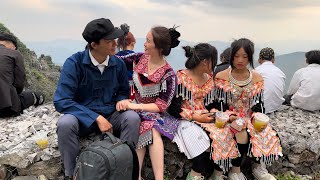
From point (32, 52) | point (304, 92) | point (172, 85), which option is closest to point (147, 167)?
point (172, 85)

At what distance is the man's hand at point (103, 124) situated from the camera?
154 inches

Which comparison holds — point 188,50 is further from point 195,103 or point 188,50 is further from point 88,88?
point 88,88

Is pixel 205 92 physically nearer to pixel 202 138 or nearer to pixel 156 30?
pixel 202 138

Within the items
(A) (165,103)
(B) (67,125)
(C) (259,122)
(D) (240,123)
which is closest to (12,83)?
(B) (67,125)

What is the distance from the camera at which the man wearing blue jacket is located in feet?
12.7

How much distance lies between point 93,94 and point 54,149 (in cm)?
82

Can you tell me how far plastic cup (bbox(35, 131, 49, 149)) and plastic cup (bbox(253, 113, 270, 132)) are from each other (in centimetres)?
254

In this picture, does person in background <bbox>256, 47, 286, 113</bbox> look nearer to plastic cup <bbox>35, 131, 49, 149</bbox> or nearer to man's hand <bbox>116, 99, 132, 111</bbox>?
man's hand <bbox>116, 99, 132, 111</bbox>

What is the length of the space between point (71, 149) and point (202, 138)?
154cm

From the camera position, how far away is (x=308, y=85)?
6672mm

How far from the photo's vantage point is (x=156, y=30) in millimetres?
4441

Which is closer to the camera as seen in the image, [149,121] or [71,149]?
[71,149]

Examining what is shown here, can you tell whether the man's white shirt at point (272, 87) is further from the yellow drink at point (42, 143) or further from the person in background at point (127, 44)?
the yellow drink at point (42, 143)

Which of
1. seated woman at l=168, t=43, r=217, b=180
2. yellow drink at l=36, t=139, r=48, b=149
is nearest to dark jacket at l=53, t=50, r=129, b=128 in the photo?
yellow drink at l=36, t=139, r=48, b=149
